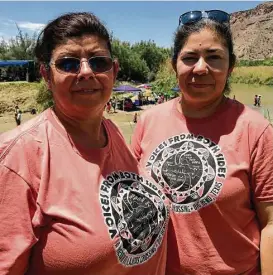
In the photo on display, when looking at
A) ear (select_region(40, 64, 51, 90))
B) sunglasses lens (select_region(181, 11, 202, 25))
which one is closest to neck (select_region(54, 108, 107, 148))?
ear (select_region(40, 64, 51, 90))

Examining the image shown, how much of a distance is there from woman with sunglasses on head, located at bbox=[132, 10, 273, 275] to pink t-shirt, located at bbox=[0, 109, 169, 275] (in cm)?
31

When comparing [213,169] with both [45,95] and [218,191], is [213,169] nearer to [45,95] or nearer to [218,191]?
[218,191]

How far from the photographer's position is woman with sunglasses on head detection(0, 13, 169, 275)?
4.58 ft

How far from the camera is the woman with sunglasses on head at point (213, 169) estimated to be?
76.7 inches

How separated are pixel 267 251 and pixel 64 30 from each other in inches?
58.9

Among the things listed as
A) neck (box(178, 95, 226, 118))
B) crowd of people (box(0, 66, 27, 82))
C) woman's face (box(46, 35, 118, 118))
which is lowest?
crowd of people (box(0, 66, 27, 82))

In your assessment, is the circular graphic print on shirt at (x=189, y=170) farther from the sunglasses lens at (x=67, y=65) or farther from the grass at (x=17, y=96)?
the grass at (x=17, y=96)

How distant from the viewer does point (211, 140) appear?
2.07 meters

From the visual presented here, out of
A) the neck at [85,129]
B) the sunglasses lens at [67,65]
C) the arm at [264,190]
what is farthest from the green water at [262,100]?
the sunglasses lens at [67,65]

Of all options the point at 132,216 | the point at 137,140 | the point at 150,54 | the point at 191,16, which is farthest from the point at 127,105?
the point at 150,54

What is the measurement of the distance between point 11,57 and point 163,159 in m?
42.1

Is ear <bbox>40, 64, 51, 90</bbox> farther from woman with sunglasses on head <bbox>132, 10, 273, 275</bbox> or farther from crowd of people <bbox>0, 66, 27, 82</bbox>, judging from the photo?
crowd of people <bbox>0, 66, 27, 82</bbox>

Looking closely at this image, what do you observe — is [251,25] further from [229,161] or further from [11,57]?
[229,161]

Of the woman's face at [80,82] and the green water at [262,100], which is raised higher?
the woman's face at [80,82]
